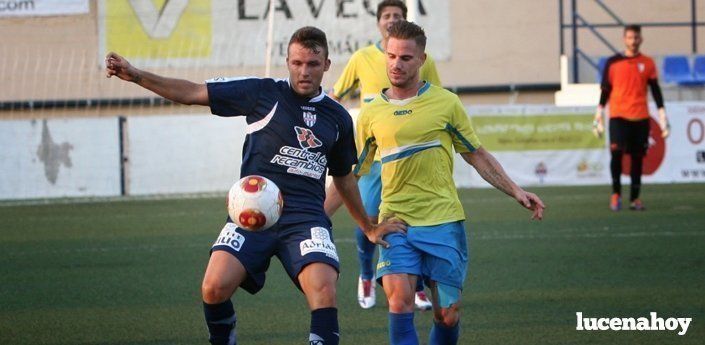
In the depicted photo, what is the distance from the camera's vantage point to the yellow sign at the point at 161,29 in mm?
26109

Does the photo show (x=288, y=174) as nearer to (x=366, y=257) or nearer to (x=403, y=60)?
(x=403, y=60)

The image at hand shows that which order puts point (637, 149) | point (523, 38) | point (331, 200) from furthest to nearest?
point (523, 38), point (637, 149), point (331, 200)

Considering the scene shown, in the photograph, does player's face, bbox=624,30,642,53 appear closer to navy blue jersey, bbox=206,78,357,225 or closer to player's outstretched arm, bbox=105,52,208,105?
navy blue jersey, bbox=206,78,357,225

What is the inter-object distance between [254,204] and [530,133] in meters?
15.0

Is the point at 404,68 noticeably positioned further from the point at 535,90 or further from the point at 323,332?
the point at 535,90

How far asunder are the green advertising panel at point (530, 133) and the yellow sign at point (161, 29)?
26.5 ft

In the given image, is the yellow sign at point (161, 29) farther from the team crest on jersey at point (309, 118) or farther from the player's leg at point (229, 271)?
the player's leg at point (229, 271)

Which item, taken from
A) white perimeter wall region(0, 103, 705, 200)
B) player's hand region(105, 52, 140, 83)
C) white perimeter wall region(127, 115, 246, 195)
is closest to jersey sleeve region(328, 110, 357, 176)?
player's hand region(105, 52, 140, 83)

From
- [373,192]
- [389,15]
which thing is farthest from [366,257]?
[389,15]

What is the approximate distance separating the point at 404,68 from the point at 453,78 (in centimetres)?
2162

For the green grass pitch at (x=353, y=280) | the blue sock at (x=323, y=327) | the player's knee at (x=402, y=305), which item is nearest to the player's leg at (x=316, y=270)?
the blue sock at (x=323, y=327)

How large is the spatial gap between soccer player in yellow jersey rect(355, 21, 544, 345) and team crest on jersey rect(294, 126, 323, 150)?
46 centimetres

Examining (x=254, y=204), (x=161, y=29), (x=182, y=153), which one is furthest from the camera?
(x=161, y=29)

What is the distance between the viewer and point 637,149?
15.2 m
